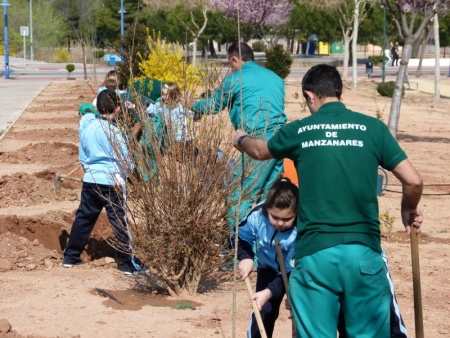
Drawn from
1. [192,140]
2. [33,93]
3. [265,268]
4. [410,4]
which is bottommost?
[33,93]

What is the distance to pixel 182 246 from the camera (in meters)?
6.59

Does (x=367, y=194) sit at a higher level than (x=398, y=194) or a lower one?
higher

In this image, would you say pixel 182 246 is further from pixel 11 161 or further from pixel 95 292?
pixel 11 161

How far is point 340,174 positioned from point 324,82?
441 millimetres

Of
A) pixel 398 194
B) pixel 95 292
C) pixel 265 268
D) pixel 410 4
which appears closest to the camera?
pixel 265 268

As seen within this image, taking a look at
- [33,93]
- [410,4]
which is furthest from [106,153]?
[33,93]

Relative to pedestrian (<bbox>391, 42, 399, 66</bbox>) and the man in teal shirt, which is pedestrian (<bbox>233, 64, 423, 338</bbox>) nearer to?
the man in teal shirt

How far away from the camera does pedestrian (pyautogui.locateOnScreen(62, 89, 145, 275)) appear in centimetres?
692

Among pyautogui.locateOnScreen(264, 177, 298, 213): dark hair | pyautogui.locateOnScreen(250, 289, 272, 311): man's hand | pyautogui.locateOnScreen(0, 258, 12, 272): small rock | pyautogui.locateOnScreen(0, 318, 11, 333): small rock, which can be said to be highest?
pyautogui.locateOnScreen(264, 177, 298, 213): dark hair

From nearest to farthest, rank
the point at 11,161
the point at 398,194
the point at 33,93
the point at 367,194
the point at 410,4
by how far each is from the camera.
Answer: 1. the point at 367,194
2. the point at 398,194
3. the point at 11,161
4. the point at 410,4
5. the point at 33,93

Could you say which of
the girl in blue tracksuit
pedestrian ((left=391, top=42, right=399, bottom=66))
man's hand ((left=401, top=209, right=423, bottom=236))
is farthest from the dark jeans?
pedestrian ((left=391, top=42, right=399, bottom=66))

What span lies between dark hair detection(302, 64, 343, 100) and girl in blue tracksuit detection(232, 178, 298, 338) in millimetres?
536

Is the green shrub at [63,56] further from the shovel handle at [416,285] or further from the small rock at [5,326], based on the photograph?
the shovel handle at [416,285]

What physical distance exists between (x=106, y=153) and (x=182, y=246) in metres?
1.13
